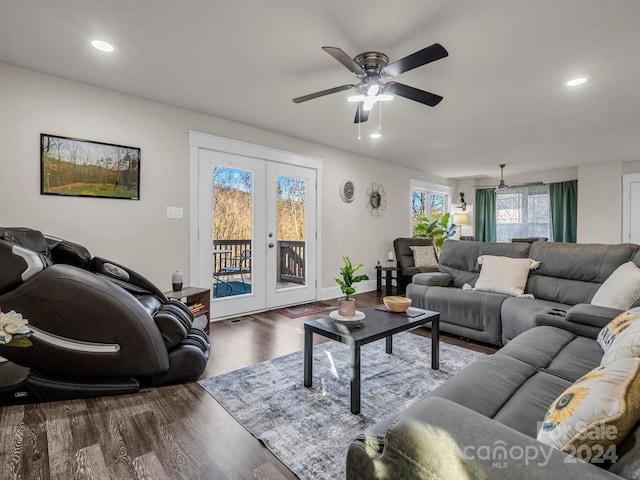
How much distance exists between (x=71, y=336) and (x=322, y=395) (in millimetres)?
1638

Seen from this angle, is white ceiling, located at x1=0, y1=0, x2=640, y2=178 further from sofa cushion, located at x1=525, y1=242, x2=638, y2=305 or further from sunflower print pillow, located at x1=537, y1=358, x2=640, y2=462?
sunflower print pillow, located at x1=537, y1=358, x2=640, y2=462

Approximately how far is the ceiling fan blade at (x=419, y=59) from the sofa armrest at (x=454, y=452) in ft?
6.20

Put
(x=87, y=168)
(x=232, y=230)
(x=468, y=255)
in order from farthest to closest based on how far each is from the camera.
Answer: (x=232, y=230)
(x=468, y=255)
(x=87, y=168)

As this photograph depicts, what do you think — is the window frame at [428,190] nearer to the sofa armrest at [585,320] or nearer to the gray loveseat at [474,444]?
the sofa armrest at [585,320]

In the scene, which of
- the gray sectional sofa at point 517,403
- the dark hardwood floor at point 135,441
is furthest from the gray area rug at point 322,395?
the gray sectional sofa at point 517,403

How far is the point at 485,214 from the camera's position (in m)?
8.18

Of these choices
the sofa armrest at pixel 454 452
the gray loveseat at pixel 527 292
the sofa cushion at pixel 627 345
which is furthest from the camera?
the gray loveseat at pixel 527 292

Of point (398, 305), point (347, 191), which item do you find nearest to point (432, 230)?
point (347, 191)

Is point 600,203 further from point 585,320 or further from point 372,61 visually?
point 372,61

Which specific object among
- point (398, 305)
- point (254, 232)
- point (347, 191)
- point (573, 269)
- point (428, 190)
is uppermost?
point (428, 190)

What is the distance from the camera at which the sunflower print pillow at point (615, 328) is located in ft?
5.22

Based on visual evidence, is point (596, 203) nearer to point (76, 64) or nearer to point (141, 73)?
point (141, 73)

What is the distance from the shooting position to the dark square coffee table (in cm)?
194

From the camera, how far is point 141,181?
11.2ft
